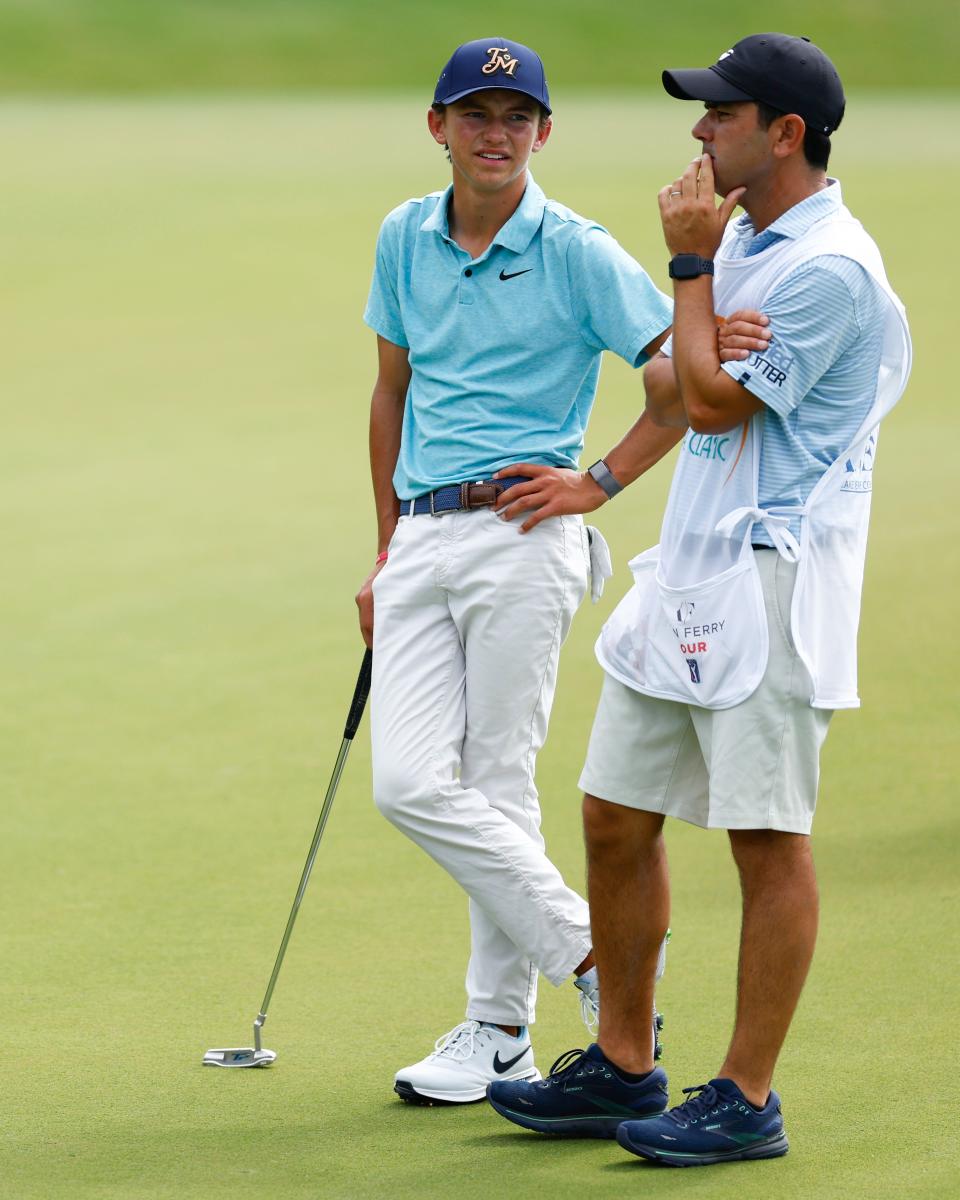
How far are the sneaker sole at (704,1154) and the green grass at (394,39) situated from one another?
35627 millimetres

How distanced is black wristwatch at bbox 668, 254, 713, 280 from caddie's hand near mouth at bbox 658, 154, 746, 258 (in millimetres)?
16

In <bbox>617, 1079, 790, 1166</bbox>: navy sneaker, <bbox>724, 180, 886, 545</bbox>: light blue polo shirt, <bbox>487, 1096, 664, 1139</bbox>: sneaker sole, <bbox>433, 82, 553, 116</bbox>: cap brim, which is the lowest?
<bbox>487, 1096, 664, 1139</bbox>: sneaker sole

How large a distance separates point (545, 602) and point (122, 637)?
5068 mm

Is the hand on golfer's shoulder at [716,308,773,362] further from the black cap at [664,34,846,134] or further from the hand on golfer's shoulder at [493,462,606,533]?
the hand on golfer's shoulder at [493,462,606,533]

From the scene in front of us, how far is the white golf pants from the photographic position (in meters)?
4.06

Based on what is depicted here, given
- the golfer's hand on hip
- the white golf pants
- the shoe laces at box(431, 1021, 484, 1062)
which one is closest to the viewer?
the white golf pants

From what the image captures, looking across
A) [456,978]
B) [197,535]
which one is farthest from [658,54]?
[456,978]

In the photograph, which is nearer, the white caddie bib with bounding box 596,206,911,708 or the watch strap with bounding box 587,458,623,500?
the white caddie bib with bounding box 596,206,911,708

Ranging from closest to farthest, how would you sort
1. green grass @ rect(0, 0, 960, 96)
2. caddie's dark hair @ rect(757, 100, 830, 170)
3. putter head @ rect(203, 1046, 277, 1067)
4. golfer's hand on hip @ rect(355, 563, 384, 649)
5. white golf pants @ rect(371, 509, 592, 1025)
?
caddie's dark hair @ rect(757, 100, 830, 170) → white golf pants @ rect(371, 509, 592, 1025) → putter head @ rect(203, 1046, 277, 1067) → golfer's hand on hip @ rect(355, 563, 384, 649) → green grass @ rect(0, 0, 960, 96)

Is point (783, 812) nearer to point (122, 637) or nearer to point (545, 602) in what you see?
point (545, 602)

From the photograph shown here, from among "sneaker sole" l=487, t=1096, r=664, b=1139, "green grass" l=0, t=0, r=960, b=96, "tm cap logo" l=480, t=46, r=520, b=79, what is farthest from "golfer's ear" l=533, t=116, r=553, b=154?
"green grass" l=0, t=0, r=960, b=96

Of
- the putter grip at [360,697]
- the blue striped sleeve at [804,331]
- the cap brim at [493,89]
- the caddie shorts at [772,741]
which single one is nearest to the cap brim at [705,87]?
the blue striped sleeve at [804,331]

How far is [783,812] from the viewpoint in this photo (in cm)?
358

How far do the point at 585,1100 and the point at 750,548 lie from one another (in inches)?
43.8
